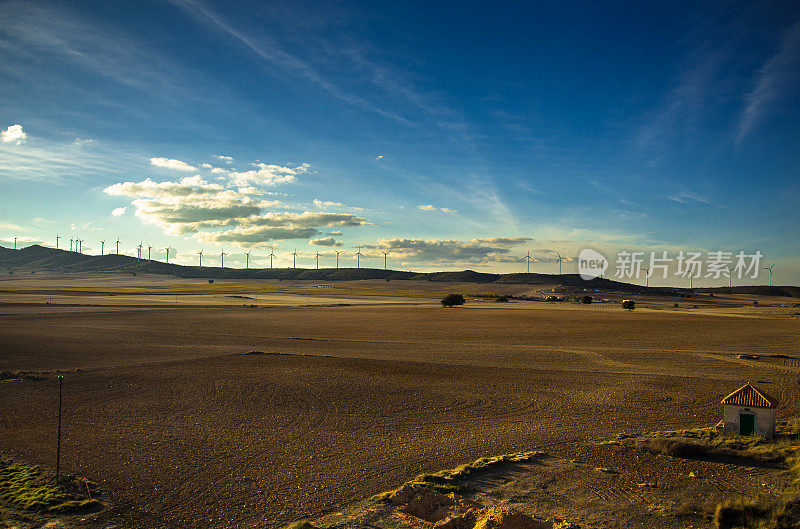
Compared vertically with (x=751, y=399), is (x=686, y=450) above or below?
below

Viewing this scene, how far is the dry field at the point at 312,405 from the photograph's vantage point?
46.5ft

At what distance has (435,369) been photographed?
32.1m

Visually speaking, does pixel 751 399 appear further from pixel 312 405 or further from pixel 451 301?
pixel 451 301

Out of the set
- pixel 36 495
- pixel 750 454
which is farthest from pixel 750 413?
pixel 36 495

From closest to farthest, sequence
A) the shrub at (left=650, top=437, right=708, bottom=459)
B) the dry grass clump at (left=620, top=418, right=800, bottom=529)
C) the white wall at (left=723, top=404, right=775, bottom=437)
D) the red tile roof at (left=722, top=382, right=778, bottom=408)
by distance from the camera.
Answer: the dry grass clump at (left=620, top=418, right=800, bottom=529), the shrub at (left=650, top=437, right=708, bottom=459), the white wall at (left=723, top=404, right=775, bottom=437), the red tile roof at (left=722, top=382, right=778, bottom=408)

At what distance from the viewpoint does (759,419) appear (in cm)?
1752

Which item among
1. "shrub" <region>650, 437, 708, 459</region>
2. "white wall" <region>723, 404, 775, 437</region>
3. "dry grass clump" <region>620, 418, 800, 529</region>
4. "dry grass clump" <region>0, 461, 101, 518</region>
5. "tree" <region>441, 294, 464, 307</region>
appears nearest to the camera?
"dry grass clump" <region>620, 418, 800, 529</region>

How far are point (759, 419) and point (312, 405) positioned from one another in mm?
18202

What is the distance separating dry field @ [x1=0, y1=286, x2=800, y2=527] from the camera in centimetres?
1417

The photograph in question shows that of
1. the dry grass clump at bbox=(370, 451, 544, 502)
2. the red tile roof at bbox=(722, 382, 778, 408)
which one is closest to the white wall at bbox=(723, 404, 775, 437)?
the red tile roof at bbox=(722, 382, 778, 408)

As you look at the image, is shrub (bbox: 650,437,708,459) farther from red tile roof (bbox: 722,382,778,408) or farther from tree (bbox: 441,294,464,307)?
tree (bbox: 441,294,464,307)

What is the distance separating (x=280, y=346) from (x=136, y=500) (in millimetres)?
30774

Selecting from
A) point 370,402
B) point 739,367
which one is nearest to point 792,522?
point 370,402

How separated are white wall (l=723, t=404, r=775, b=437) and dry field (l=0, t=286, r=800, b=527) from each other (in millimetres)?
2138
